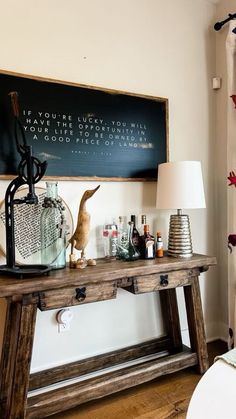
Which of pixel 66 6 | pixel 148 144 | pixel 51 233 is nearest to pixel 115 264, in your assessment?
pixel 51 233

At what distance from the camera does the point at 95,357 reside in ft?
6.61

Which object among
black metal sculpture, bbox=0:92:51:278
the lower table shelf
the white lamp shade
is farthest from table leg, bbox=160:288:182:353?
black metal sculpture, bbox=0:92:51:278

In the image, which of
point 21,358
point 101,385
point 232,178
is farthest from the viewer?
point 232,178

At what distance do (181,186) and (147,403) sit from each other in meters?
1.25

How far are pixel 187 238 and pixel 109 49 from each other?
4.34 ft

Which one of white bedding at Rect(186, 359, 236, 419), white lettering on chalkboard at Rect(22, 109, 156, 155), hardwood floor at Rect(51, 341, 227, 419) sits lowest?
hardwood floor at Rect(51, 341, 227, 419)

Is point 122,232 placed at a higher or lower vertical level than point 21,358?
higher

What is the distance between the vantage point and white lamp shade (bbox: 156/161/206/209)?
6.33ft

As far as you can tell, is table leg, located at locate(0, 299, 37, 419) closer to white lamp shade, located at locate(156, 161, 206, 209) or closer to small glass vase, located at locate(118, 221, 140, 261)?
small glass vase, located at locate(118, 221, 140, 261)

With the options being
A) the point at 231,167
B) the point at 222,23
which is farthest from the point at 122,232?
the point at 222,23

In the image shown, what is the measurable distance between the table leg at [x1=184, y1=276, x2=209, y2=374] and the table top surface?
162 mm

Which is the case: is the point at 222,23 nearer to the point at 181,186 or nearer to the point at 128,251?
the point at 181,186

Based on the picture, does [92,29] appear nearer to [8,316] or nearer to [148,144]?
[148,144]

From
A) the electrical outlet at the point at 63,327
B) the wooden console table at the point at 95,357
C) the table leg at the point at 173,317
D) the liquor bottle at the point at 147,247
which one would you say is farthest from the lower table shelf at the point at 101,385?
the liquor bottle at the point at 147,247
